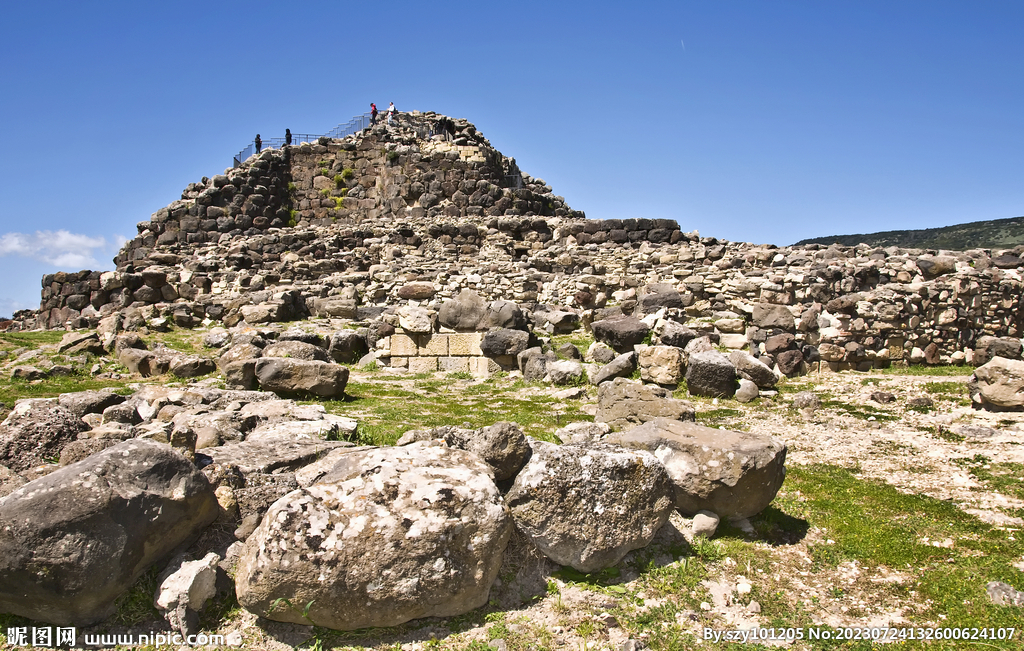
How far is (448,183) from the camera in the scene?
2538cm

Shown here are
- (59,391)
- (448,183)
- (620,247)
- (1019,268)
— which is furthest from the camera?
(448,183)

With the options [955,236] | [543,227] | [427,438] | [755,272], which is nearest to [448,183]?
[543,227]

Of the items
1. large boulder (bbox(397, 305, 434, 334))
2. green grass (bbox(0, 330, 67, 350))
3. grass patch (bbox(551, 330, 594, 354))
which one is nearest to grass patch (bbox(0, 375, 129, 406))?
green grass (bbox(0, 330, 67, 350))

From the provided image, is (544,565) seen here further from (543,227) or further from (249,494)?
(543,227)

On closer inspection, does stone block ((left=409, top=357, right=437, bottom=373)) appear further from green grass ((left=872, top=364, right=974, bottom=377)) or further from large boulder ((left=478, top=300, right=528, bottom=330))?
green grass ((left=872, top=364, right=974, bottom=377))

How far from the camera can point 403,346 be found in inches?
600

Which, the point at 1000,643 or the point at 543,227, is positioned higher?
the point at 543,227

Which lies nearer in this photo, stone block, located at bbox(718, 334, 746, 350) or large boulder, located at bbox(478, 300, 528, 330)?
stone block, located at bbox(718, 334, 746, 350)

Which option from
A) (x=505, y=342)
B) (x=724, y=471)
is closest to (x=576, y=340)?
(x=505, y=342)

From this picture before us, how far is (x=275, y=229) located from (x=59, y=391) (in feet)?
49.0

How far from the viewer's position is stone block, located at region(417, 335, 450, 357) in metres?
15.1

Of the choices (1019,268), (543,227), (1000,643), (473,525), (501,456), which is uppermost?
(543,227)

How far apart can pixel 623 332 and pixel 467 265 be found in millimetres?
7487

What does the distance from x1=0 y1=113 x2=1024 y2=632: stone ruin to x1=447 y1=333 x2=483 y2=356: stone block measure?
70 mm
